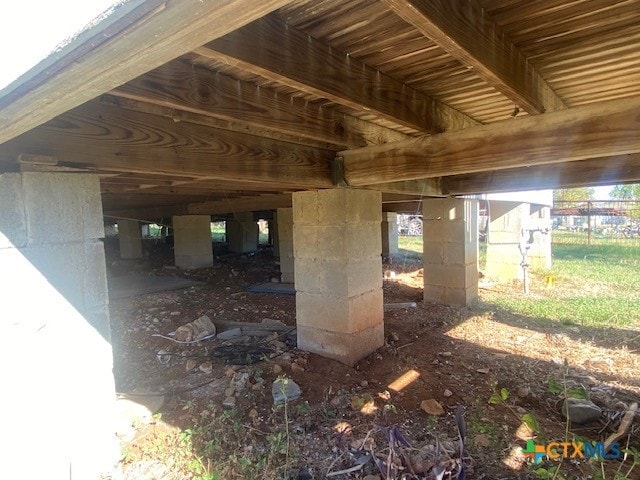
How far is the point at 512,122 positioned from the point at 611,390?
323cm

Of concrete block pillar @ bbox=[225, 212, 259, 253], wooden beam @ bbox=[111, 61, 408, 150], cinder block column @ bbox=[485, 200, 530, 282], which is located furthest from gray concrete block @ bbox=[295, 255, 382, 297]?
concrete block pillar @ bbox=[225, 212, 259, 253]

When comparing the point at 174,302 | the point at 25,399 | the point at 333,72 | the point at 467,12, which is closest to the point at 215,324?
the point at 174,302

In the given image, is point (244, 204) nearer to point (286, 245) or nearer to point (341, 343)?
point (286, 245)

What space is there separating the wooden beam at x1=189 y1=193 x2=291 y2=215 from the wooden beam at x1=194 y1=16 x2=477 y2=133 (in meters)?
4.61

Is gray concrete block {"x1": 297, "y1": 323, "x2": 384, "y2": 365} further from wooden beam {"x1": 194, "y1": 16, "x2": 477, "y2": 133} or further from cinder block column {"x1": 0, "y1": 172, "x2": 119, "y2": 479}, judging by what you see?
wooden beam {"x1": 194, "y1": 16, "x2": 477, "y2": 133}

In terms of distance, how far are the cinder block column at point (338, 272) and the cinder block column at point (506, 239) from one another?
6.97 meters

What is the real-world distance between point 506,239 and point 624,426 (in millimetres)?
7780

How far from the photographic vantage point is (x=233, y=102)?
6.96 feet

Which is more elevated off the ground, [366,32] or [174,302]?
[366,32]

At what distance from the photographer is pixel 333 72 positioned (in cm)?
182

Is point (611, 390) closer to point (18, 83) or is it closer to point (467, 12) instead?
point (467, 12)

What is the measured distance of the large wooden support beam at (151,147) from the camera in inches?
84.0

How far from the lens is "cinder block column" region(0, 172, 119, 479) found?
2178mm

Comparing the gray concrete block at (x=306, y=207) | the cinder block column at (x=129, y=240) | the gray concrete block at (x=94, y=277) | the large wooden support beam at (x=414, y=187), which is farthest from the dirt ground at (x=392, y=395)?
the cinder block column at (x=129, y=240)
